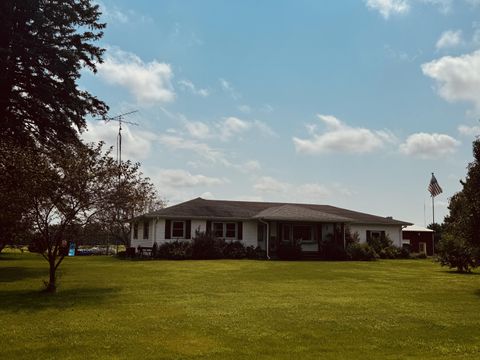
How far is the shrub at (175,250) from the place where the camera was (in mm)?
31266

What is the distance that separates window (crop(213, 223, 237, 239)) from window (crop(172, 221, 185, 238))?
2.41 metres

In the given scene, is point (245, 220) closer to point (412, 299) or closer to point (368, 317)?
point (412, 299)

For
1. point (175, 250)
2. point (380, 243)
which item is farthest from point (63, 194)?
point (380, 243)

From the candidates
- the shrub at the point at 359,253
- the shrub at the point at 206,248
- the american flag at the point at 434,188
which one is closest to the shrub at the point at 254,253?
the shrub at the point at 206,248

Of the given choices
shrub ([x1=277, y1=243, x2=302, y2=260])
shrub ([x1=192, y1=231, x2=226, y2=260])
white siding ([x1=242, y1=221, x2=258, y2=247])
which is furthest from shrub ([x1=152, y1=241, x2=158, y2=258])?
shrub ([x1=277, y1=243, x2=302, y2=260])

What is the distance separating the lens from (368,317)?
36.1ft

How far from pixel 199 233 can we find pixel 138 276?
44.3 ft

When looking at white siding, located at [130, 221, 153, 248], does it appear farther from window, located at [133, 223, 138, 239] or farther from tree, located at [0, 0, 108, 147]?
tree, located at [0, 0, 108, 147]

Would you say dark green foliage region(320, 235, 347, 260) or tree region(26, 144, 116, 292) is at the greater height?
tree region(26, 144, 116, 292)

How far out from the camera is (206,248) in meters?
31.8

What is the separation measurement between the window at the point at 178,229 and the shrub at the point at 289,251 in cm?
688

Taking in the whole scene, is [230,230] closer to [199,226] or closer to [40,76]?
[199,226]

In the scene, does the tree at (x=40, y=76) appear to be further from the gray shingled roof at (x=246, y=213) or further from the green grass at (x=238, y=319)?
the gray shingled roof at (x=246, y=213)

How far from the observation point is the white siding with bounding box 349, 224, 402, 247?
39.2 metres
